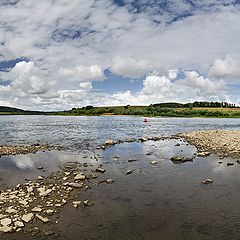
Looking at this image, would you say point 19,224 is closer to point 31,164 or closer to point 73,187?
point 73,187

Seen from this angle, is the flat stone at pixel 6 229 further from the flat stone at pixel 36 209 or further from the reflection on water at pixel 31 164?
the reflection on water at pixel 31 164

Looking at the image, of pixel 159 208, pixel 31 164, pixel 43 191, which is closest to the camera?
pixel 159 208

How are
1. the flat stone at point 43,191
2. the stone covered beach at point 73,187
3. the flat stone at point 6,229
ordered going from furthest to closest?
the flat stone at point 43,191 → the stone covered beach at point 73,187 → the flat stone at point 6,229

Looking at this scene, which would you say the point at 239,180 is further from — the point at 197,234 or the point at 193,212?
the point at 197,234

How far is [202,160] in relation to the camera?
29.2 m

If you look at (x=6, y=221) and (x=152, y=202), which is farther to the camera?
(x=152, y=202)

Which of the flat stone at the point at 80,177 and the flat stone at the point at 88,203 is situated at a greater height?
the flat stone at the point at 80,177

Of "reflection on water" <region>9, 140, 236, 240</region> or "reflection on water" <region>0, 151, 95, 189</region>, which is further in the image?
"reflection on water" <region>0, 151, 95, 189</region>

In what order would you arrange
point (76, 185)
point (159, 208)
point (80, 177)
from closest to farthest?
1. point (159, 208)
2. point (76, 185)
3. point (80, 177)

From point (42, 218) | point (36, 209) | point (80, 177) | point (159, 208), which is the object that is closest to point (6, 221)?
point (42, 218)

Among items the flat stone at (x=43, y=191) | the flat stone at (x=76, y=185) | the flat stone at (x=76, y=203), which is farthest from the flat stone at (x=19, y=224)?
the flat stone at (x=76, y=185)

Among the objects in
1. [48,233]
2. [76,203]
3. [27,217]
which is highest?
[76,203]

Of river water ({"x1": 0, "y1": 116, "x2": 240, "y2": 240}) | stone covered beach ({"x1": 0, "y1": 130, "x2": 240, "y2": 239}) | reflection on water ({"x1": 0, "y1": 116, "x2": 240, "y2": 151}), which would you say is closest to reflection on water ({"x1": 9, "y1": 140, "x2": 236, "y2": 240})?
river water ({"x1": 0, "y1": 116, "x2": 240, "y2": 240})

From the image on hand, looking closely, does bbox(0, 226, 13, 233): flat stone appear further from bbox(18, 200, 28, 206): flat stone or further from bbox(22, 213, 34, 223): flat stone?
bbox(18, 200, 28, 206): flat stone
